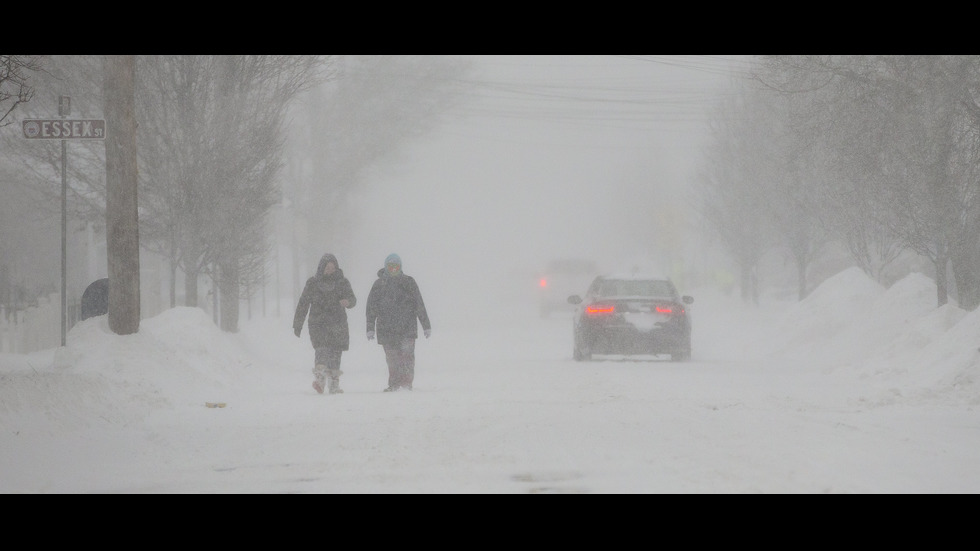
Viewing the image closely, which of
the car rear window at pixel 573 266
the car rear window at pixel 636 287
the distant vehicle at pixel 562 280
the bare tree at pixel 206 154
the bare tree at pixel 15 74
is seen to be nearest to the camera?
the bare tree at pixel 15 74

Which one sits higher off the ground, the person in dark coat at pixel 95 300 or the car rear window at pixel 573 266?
the car rear window at pixel 573 266

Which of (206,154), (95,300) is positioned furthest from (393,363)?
(206,154)

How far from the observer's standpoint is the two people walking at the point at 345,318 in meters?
15.0

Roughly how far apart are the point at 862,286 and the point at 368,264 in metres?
81.2

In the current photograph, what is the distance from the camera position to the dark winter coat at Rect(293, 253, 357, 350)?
15.0 metres

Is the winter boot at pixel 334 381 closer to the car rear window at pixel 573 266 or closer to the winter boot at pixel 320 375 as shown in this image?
the winter boot at pixel 320 375

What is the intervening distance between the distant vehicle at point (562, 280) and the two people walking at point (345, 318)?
2272cm

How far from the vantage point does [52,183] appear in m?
22.6

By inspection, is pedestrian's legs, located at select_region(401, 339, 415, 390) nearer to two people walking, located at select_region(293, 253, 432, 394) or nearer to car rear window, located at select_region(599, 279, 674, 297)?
two people walking, located at select_region(293, 253, 432, 394)

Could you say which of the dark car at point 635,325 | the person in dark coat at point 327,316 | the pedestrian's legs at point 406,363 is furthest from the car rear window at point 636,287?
the person in dark coat at point 327,316

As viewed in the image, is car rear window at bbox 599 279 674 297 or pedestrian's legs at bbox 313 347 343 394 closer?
pedestrian's legs at bbox 313 347 343 394

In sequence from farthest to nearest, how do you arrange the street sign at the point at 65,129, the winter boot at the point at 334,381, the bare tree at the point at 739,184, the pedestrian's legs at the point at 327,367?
the bare tree at the point at 739,184 → the winter boot at the point at 334,381 → the pedestrian's legs at the point at 327,367 → the street sign at the point at 65,129

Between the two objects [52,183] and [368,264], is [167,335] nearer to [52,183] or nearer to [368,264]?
[52,183]

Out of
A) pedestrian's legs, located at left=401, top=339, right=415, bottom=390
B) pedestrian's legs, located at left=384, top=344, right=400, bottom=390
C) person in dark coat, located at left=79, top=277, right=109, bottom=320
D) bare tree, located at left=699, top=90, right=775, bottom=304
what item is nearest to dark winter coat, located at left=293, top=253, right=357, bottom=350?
pedestrian's legs, located at left=384, top=344, right=400, bottom=390
